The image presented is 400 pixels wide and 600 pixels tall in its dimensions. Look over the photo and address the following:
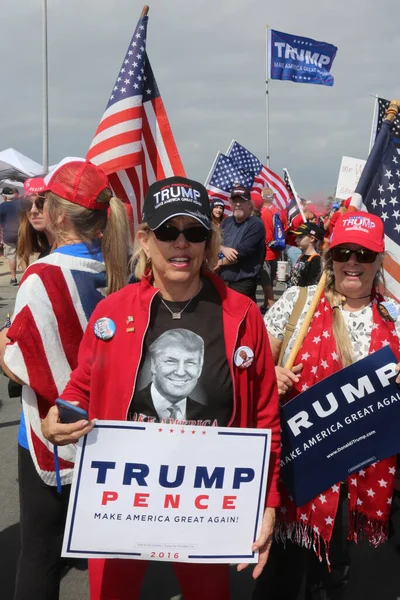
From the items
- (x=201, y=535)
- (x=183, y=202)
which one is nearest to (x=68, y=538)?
(x=201, y=535)

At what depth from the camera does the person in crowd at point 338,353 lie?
250 centimetres

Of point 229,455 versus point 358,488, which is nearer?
point 229,455

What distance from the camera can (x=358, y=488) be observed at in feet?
8.39

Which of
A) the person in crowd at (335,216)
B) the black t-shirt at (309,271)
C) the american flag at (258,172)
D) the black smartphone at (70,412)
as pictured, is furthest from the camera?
the american flag at (258,172)

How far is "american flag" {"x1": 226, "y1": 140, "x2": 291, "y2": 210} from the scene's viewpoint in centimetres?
1309

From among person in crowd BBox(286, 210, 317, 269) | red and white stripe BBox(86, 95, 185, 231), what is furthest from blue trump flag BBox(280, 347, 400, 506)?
person in crowd BBox(286, 210, 317, 269)

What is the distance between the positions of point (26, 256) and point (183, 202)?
3.71 ft

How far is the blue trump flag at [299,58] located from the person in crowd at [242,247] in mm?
13315

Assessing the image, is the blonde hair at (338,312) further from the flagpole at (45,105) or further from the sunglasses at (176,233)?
the flagpole at (45,105)

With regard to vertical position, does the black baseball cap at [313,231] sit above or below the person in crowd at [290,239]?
above

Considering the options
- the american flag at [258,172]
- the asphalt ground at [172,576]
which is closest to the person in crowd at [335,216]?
the asphalt ground at [172,576]

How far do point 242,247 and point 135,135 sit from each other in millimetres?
4072

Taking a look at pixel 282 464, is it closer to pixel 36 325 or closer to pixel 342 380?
pixel 342 380

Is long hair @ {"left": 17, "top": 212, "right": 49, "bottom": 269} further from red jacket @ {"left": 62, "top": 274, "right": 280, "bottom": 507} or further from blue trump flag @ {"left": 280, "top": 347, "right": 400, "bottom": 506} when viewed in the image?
blue trump flag @ {"left": 280, "top": 347, "right": 400, "bottom": 506}
